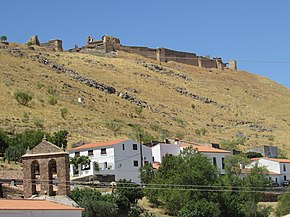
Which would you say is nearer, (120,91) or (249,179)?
(249,179)

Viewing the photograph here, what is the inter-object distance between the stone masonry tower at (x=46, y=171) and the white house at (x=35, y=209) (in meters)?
1.71

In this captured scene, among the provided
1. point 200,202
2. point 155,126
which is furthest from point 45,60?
point 200,202

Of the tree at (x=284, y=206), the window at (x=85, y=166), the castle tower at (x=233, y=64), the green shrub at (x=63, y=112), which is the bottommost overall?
the tree at (x=284, y=206)

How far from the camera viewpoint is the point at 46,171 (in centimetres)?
3447

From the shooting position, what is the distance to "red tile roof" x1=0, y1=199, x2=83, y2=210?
93.0 feet

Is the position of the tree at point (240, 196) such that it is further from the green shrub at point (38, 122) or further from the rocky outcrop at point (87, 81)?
the rocky outcrop at point (87, 81)

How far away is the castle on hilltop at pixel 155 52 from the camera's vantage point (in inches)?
6206

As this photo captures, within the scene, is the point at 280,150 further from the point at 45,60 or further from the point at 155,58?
the point at 155,58

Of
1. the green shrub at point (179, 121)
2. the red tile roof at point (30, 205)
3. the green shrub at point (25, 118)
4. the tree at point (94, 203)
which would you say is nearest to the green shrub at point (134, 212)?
the tree at point (94, 203)

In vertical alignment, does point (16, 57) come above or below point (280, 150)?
above

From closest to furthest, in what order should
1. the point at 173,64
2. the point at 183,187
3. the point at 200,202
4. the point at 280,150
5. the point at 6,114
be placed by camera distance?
the point at 200,202, the point at 183,187, the point at 6,114, the point at 280,150, the point at 173,64

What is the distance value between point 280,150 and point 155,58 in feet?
245

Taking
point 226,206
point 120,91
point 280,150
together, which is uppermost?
point 120,91

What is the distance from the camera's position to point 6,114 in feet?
251
